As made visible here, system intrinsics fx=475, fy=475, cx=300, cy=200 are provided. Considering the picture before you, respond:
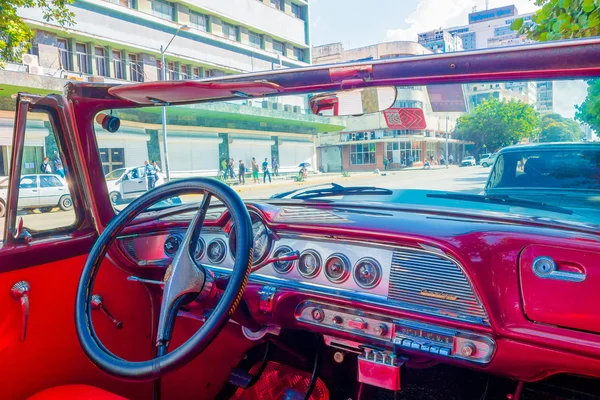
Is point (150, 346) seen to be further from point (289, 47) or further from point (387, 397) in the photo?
point (289, 47)

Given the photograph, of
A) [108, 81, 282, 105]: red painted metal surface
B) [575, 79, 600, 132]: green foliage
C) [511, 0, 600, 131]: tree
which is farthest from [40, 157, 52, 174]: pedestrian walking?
[511, 0, 600, 131]: tree

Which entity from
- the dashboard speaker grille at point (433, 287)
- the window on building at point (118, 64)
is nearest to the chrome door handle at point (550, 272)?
the dashboard speaker grille at point (433, 287)

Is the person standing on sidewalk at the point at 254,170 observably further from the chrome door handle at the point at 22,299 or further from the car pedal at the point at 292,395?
the chrome door handle at the point at 22,299

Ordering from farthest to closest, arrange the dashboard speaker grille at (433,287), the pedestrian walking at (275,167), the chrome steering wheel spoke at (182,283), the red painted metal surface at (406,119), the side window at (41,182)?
1. the pedestrian walking at (275,167)
2. the red painted metal surface at (406,119)
3. the side window at (41,182)
4. the dashboard speaker grille at (433,287)
5. the chrome steering wheel spoke at (182,283)

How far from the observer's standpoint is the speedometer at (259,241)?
2.10m

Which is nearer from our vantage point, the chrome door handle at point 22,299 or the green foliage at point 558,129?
the chrome door handle at point 22,299

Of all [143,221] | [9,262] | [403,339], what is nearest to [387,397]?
[403,339]

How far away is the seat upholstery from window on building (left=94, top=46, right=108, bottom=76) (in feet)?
82.2

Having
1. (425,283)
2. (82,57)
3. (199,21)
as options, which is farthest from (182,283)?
(199,21)

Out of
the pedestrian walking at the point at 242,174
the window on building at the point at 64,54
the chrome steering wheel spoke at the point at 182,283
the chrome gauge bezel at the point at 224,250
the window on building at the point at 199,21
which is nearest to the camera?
the chrome steering wheel spoke at the point at 182,283

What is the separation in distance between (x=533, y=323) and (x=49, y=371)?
1.89m

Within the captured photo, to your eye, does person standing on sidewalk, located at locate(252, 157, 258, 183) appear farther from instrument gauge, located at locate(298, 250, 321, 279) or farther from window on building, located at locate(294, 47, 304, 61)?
window on building, located at locate(294, 47, 304, 61)

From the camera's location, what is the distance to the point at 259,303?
2.05 metres

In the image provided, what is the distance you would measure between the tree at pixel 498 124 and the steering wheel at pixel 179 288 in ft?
4.37
